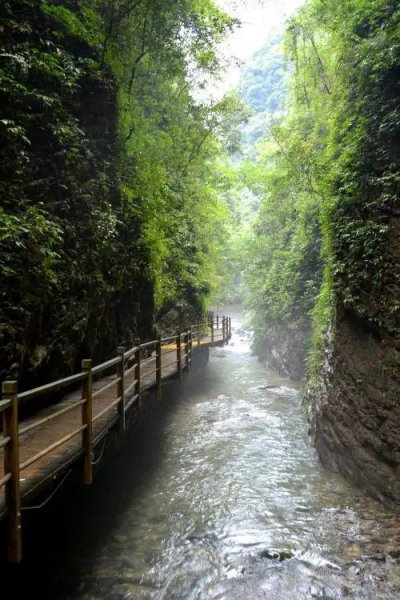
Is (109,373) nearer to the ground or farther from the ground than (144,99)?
nearer to the ground

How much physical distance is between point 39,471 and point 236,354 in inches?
881

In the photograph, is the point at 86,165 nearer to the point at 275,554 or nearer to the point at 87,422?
the point at 87,422

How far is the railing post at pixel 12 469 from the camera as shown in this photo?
3045mm

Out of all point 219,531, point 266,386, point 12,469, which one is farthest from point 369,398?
point 266,386

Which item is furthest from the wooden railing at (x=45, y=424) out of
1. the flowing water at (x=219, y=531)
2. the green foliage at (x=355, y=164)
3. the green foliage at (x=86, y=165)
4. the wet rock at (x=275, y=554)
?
the green foliage at (x=355, y=164)

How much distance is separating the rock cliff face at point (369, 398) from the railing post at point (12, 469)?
522 centimetres

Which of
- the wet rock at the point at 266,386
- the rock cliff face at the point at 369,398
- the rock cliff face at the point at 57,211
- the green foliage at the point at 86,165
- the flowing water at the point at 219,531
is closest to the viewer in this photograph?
the flowing water at the point at 219,531

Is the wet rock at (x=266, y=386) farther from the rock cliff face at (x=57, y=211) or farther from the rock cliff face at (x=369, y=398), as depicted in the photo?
the rock cliff face at (x=57, y=211)

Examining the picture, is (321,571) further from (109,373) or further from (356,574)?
(109,373)

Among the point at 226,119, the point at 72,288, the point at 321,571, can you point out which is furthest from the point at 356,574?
the point at 226,119

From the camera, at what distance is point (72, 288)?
6602mm

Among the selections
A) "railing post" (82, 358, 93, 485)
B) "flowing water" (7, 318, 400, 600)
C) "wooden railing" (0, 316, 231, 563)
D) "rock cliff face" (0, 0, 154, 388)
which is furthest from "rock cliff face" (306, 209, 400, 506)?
"rock cliff face" (0, 0, 154, 388)

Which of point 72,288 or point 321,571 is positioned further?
point 72,288

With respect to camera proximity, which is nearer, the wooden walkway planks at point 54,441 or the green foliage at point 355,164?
the wooden walkway planks at point 54,441
